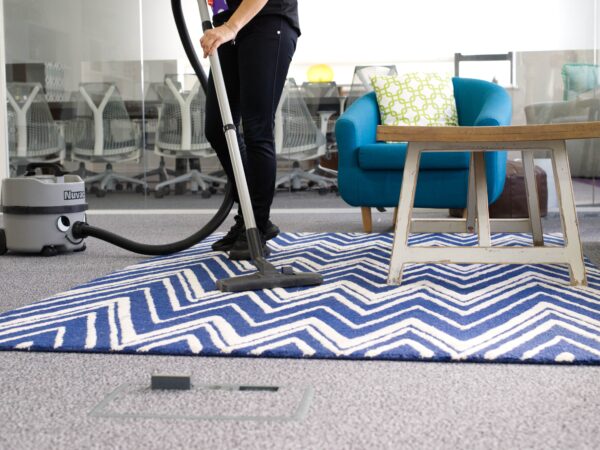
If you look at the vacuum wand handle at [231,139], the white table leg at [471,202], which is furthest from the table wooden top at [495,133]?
the white table leg at [471,202]

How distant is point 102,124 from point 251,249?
10.4 feet

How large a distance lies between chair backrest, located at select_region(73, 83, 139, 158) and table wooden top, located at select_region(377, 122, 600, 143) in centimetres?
317

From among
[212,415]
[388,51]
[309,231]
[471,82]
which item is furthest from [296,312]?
[388,51]

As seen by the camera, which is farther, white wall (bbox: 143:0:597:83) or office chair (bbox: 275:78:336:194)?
office chair (bbox: 275:78:336:194)

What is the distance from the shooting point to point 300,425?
3.56 feet

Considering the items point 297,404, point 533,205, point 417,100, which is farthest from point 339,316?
point 417,100

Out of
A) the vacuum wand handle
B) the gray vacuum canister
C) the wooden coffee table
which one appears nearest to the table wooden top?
the wooden coffee table

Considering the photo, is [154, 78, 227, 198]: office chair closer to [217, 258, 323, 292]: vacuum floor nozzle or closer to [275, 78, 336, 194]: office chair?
[275, 78, 336, 194]: office chair

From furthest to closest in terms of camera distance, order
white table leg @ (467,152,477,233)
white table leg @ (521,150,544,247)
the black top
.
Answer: white table leg @ (467,152,477,233), white table leg @ (521,150,544,247), the black top

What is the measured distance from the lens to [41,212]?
281 centimetres

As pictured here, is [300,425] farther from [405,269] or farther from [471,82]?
[471,82]

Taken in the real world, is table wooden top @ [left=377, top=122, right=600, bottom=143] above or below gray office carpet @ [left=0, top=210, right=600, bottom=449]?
above

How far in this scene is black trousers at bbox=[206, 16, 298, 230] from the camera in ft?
8.11

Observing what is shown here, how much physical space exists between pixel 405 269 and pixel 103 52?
10.3 ft
